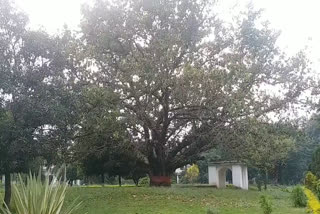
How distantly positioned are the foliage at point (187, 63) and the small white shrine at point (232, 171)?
16.1m

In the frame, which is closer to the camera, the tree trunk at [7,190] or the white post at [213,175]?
the tree trunk at [7,190]

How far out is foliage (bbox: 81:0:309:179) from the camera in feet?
50.0

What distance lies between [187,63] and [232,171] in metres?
21.0

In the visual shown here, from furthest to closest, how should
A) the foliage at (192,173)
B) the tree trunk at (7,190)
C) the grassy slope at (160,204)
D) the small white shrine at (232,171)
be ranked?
the foliage at (192,173), the small white shrine at (232,171), the tree trunk at (7,190), the grassy slope at (160,204)

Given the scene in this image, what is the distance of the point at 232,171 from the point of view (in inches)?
1358

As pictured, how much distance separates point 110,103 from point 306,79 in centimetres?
869

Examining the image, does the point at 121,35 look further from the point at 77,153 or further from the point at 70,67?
the point at 77,153

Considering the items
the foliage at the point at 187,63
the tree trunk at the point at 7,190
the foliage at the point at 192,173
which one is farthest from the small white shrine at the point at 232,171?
the tree trunk at the point at 7,190

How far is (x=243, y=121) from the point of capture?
1602cm

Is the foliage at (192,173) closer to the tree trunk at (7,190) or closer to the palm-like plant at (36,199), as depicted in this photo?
the tree trunk at (7,190)

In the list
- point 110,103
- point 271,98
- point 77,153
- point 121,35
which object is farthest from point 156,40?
point 77,153

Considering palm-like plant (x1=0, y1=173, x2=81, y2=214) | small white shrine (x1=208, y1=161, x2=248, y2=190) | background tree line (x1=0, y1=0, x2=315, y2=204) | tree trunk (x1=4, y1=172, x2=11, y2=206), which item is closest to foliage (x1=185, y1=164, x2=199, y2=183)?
small white shrine (x1=208, y1=161, x2=248, y2=190)

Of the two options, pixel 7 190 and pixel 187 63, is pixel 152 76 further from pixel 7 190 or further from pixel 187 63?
pixel 7 190

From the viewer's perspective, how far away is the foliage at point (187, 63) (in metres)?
15.2
